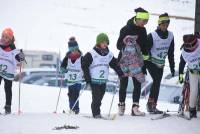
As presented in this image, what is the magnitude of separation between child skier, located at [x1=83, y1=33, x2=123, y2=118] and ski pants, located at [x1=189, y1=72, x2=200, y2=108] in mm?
1144

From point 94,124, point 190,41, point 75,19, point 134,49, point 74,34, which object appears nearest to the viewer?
point 94,124

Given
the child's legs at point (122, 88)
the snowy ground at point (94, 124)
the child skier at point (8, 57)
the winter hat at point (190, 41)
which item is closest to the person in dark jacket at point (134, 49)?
the child's legs at point (122, 88)

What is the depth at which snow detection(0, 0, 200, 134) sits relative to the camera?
29.7ft

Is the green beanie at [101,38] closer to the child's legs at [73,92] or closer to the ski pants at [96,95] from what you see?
the ski pants at [96,95]

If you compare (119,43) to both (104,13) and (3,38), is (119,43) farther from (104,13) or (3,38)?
(104,13)

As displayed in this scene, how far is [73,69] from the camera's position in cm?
1153

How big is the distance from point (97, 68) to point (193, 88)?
5.11 feet

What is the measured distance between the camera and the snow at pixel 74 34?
9062 mm

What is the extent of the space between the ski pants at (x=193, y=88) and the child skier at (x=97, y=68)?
3.75 ft

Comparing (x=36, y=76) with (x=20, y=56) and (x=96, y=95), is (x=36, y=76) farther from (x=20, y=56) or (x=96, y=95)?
(x=96, y=95)

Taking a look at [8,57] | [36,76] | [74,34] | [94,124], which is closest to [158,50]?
[94,124]

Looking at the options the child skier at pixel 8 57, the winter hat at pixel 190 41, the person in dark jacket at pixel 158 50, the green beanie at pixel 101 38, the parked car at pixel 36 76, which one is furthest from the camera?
the parked car at pixel 36 76

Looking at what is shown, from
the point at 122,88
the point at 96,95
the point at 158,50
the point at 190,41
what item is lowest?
the point at 96,95

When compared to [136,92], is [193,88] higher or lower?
higher
